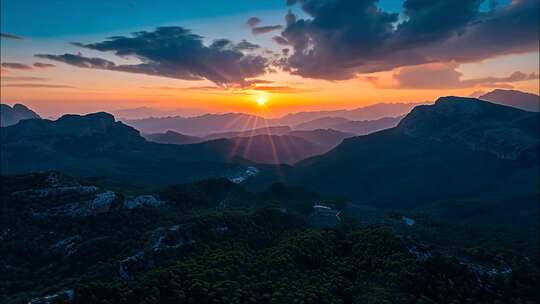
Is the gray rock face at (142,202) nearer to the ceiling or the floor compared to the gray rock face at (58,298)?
nearer to the floor

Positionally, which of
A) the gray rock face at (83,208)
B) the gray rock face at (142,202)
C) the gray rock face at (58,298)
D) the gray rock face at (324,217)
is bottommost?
the gray rock face at (324,217)

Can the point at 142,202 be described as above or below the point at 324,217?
above

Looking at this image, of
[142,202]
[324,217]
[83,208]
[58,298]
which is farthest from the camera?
[324,217]

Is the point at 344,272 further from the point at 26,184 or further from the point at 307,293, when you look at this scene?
the point at 26,184

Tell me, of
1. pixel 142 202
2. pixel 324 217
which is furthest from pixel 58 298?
pixel 324 217

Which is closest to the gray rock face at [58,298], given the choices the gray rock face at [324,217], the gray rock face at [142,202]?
the gray rock face at [142,202]

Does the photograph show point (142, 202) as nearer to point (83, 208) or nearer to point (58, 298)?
point (83, 208)

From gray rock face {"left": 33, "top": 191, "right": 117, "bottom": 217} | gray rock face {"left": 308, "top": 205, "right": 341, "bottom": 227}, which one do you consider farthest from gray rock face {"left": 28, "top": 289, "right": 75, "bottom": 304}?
gray rock face {"left": 308, "top": 205, "right": 341, "bottom": 227}

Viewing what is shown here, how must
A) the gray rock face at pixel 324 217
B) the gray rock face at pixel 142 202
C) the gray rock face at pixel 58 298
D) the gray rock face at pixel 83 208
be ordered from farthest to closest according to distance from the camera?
the gray rock face at pixel 324 217 < the gray rock face at pixel 142 202 < the gray rock face at pixel 83 208 < the gray rock face at pixel 58 298

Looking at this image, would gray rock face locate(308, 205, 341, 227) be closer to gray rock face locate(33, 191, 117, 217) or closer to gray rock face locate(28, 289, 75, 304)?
gray rock face locate(33, 191, 117, 217)

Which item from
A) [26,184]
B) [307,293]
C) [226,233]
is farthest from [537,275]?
[26,184]

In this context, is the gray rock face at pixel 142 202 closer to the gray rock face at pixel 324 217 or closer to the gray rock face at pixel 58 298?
the gray rock face at pixel 324 217
